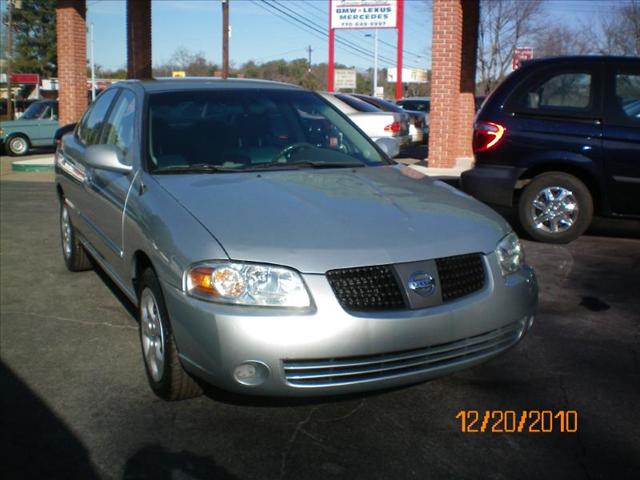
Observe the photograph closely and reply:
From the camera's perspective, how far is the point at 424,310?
3.16 metres

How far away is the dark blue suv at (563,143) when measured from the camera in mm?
6949

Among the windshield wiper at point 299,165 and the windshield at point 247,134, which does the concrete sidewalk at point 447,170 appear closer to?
the windshield at point 247,134

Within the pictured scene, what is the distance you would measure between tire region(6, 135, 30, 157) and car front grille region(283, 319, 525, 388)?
20.0 m

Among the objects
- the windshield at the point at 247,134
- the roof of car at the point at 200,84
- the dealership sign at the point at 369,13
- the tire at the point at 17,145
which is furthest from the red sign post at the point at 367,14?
the windshield at the point at 247,134

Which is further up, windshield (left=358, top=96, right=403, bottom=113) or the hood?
windshield (left=358, top=96, right=403, bottom=113)

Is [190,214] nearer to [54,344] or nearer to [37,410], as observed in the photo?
[37,410]

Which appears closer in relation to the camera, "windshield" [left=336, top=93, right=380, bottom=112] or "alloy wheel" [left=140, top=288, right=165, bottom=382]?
"alloy wheel" [left=140, top=288, right=165, bottom=382]

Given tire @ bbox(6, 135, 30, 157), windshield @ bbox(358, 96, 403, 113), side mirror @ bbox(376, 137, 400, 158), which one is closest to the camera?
side mirror @ bbox(376, 137, 400, 158)

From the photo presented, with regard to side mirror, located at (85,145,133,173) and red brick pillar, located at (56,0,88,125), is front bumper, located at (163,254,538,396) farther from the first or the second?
red brick pillar, located at (56,0,88,125)

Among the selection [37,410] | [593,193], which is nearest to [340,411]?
[37,410]

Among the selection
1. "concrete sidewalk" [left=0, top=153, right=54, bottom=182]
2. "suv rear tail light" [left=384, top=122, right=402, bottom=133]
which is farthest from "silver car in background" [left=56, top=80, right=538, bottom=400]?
"concrete sidewalk" [left=0, top=153, right=54, bottom=182]

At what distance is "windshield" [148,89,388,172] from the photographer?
429 centimetres

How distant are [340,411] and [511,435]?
2.69 feet

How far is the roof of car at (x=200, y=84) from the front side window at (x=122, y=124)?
14cm
